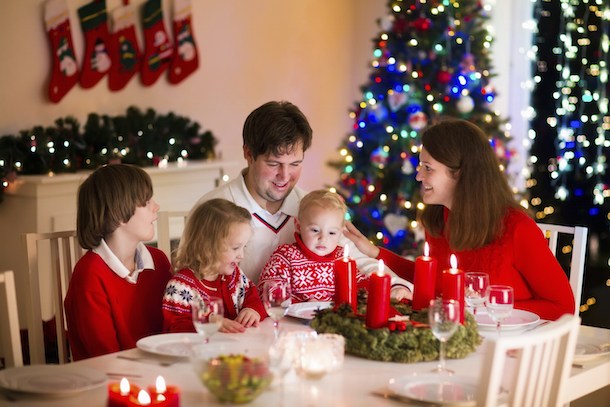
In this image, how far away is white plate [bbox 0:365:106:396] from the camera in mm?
2104

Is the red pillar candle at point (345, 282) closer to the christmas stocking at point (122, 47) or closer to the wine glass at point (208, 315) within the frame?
the wine glass at point (208, 315)

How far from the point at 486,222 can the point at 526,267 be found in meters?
0.20

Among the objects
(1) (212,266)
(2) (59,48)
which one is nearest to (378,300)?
(1) (212,266)

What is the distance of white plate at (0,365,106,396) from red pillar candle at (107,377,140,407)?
160 mm

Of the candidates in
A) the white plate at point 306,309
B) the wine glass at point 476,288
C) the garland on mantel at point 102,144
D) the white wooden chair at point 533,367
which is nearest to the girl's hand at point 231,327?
the white plate at point 306,309

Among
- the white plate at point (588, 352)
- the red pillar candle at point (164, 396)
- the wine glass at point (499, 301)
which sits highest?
the wine glass at point (499, 301)

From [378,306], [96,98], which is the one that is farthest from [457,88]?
[378,306]

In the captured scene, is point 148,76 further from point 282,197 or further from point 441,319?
point 441,319

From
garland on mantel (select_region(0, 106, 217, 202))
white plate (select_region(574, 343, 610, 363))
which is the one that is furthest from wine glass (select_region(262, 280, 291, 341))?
garland on mantel (select_region(0, 106, 217, 202))

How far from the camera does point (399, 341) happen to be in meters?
2.37

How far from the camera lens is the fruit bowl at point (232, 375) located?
1.99 metres

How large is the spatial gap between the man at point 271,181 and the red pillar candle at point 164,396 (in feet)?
4.48

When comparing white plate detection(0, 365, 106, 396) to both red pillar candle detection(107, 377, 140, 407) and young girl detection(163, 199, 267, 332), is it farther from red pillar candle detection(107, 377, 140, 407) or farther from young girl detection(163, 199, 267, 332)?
young girl detection(163, 199, 267, 332)

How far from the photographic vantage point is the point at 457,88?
559cm
